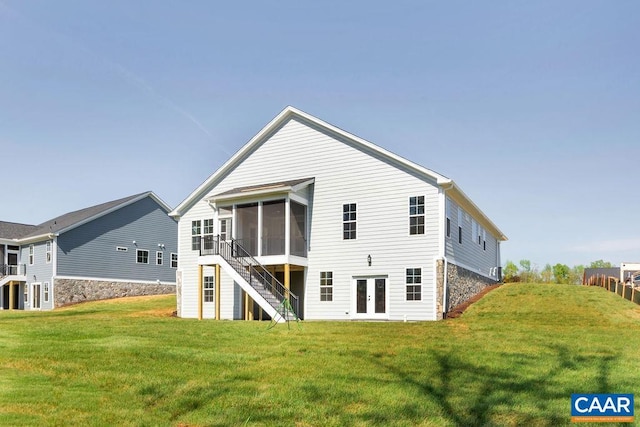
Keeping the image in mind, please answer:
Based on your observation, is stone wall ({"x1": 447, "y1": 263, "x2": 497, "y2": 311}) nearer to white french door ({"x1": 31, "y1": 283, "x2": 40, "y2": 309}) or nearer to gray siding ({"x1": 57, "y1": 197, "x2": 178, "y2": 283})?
gray siding ({"x1": 57, "y1": 197, "x2": 178, "y2": 283})

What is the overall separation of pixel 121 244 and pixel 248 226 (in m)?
18.7

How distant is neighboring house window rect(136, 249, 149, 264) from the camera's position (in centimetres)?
4056

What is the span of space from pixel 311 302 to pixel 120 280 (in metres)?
21.0

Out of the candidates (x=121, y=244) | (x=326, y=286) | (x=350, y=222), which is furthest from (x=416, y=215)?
(x=121, y=244)

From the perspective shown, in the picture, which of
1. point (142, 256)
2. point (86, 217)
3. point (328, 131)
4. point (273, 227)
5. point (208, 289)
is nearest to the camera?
point (328, 131)

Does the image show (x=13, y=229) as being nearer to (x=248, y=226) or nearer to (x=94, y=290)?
(x=94, y=290)

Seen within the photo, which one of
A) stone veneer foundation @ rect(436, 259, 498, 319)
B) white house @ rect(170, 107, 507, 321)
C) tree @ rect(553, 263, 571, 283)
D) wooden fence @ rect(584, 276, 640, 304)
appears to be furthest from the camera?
tree @ rect(553, 263, 571, 283)

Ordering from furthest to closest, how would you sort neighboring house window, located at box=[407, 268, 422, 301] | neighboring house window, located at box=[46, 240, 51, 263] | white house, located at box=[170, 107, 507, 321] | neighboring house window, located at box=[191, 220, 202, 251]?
neighboring house window, located at box=[46, 240, 51, 263], neighboring house window, located at box=[191, 220, 202, 251], white house, located at box=[170, 107, 507, 321], neighboring house window, located at box=[407, 268, 422, 301]

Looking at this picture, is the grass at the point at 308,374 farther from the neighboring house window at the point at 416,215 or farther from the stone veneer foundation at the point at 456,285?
the neighboring house window at the point at 416,215

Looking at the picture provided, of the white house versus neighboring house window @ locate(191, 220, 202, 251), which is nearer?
the white house

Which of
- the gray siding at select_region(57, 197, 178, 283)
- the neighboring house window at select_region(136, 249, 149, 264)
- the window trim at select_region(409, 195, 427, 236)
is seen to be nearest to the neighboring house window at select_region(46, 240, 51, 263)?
the gray siding at select_region(57, 197, 178, 283)

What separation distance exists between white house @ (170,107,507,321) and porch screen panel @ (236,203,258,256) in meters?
0.05

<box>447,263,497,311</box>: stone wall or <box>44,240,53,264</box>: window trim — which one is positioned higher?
<box>44,240,53,264</box>: window trim

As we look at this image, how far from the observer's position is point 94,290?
37969mm
